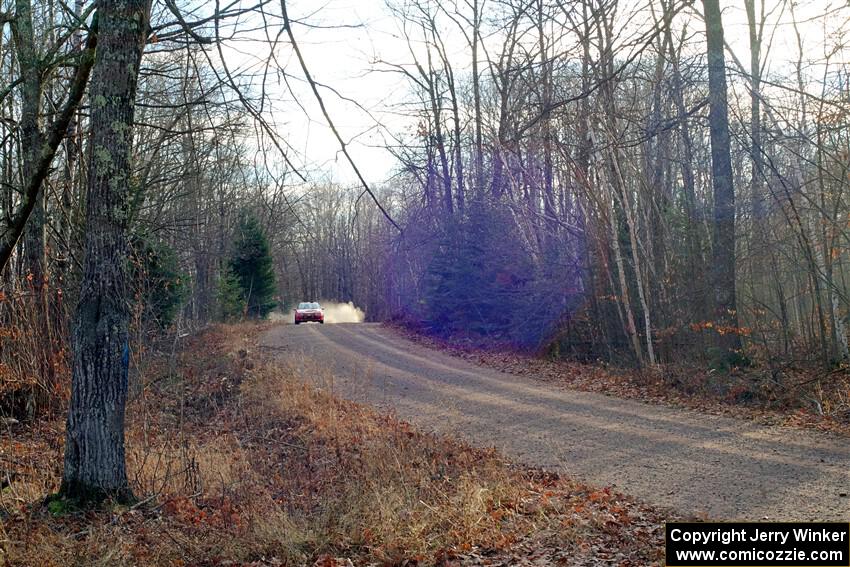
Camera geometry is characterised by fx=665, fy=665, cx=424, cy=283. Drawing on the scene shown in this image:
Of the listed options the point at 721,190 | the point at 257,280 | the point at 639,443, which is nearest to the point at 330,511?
the point at 639,443

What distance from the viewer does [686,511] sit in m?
5.54

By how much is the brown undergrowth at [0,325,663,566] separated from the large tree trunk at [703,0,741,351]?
23.1 feet

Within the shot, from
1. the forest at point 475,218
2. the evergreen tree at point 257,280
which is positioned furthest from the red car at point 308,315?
the forest at point 475,218

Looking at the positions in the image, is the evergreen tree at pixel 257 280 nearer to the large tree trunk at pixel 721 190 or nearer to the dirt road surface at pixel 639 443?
the dirt road surface at pixel 639 443

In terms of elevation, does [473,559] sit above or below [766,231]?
below

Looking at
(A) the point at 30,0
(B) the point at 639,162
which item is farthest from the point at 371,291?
(A) the point at 30,0

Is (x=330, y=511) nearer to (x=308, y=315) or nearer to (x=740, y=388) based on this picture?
(x=740, y=388)

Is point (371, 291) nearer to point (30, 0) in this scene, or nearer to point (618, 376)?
point (618, 376)

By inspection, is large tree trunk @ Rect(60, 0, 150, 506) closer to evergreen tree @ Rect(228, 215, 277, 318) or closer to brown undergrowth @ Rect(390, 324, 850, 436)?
brown undergrowth @ Rect(390, 324, 850, 436)

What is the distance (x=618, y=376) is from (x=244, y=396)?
25.2ft

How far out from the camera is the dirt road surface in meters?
5.88
